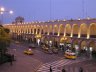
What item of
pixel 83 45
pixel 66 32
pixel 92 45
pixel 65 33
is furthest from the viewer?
pixel 66 32

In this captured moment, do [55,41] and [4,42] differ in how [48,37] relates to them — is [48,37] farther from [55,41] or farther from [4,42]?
[4,42]

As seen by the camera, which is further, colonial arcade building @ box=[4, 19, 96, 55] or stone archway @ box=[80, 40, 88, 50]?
stone archway @ box=[80, 40, 88, 50]

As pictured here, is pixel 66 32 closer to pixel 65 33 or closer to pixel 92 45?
pixel 65 33

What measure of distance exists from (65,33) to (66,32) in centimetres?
50

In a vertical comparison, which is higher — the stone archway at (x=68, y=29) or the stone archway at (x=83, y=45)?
the stone archway at (x=68, y=29)

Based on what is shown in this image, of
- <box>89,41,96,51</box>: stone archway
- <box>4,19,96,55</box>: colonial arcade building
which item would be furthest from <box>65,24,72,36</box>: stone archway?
<box>89,41,96,51</box>: stone archway

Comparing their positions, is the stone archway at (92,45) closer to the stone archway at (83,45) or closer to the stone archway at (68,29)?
the stone archway at (83,45)

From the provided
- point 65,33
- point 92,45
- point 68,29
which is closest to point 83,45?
point 92,45

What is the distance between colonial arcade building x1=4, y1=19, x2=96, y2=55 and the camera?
5969cm

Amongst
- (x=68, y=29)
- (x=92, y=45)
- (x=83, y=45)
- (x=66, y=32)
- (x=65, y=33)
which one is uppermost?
(x=68, y=29)

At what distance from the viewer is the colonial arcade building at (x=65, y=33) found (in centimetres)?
5969

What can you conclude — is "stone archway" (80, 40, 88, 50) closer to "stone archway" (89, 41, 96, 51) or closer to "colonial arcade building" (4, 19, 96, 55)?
"colonial arcade building" (4, 19, 96, 55)

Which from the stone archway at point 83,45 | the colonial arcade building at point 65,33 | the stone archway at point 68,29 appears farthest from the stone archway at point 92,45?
the stone archway at point 68,29

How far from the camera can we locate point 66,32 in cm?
7075
